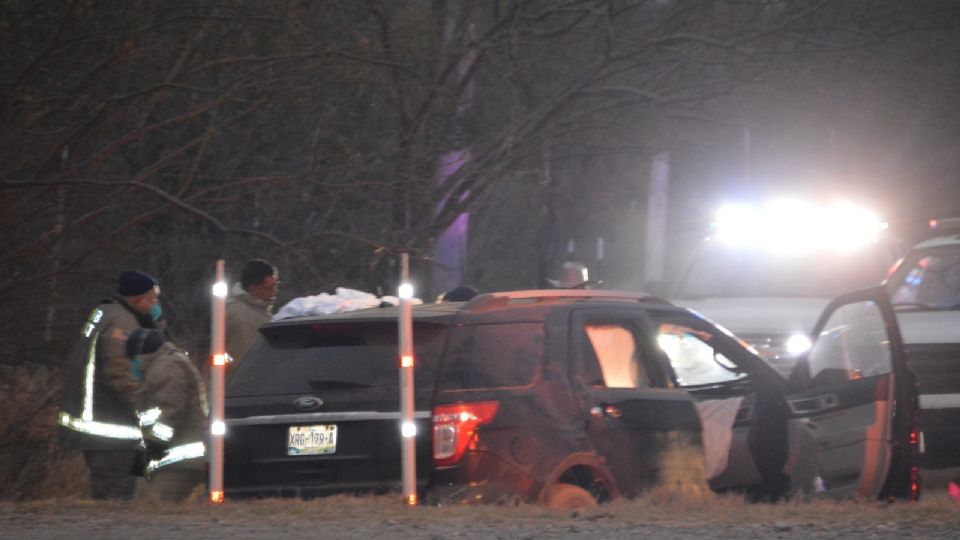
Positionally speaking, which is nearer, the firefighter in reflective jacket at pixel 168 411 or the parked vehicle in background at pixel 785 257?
the firefighter in reflective jacket at pixel 168 411

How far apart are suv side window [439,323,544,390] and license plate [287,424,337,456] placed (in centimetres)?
64

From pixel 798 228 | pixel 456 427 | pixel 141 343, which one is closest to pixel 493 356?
pixel 456 427

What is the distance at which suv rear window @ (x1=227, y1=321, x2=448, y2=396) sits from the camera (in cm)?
776

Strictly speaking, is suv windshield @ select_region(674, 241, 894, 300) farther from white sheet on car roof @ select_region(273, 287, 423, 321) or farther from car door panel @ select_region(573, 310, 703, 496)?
car door panel @ select_region(573, 310, 703, 496)

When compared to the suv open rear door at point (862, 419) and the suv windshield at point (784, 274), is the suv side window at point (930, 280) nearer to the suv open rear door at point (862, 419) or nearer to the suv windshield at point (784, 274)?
the suv windshield at point (784, 274)

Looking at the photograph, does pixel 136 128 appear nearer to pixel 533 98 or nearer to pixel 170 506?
pixel 170 506

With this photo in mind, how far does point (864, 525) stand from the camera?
7.07m

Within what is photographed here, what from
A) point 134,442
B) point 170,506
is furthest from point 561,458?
point 134,442

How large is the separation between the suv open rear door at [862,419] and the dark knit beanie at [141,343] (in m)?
3.67

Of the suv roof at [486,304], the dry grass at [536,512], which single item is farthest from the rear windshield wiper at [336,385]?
the dry grass at [536,512]

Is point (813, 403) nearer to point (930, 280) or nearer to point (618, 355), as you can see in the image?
point (618, 355)

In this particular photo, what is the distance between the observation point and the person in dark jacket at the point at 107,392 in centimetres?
839

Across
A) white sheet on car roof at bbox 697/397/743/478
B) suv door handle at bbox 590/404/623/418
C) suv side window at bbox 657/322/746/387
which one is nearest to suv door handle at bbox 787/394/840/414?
white sheet on car roof at bbox 697/397/743/478

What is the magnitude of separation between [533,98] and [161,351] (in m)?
9.29
